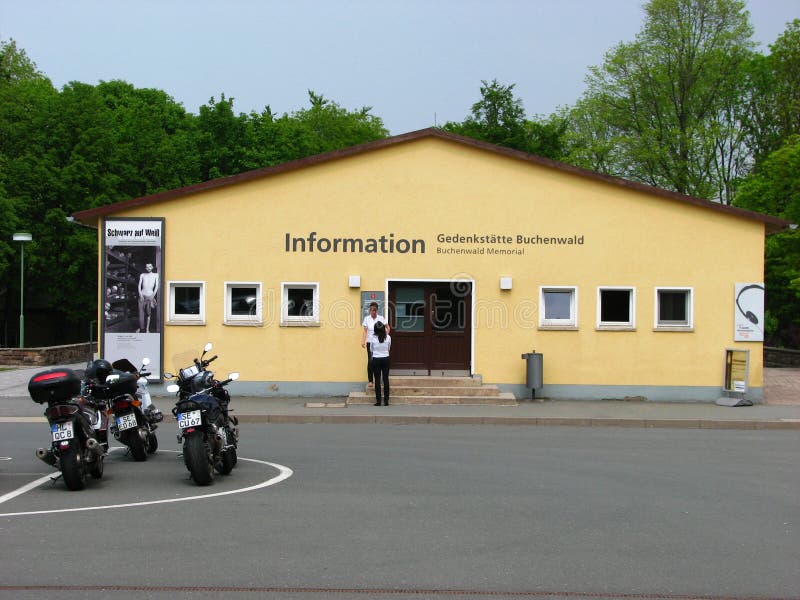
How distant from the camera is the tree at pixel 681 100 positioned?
150 feet

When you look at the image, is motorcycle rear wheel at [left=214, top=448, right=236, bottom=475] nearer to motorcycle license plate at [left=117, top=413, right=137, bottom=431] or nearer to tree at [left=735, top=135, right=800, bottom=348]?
motorcycle license plate at [left=117, top=413, right=137, bottom=431]

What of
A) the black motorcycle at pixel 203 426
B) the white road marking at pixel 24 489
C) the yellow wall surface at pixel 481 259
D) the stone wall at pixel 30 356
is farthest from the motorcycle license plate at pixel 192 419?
the stone wall at pixel 30 356

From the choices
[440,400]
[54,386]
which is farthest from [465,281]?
[54,386]

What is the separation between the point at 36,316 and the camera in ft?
150

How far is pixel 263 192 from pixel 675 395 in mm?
9841

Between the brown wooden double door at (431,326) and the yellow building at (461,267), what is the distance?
273 mm

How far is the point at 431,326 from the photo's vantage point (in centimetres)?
1966

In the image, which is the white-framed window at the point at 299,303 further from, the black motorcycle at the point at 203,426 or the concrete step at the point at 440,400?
the black motorcycle at the point at 203,426

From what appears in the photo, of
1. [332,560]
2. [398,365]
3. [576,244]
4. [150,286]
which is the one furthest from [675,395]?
[332,560]

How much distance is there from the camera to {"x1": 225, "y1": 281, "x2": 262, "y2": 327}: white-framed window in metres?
19.4

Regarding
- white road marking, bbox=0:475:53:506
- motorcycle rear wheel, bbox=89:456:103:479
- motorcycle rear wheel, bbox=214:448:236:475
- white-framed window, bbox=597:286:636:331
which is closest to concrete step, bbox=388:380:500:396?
white-framed window, bbox=597:286:636:331

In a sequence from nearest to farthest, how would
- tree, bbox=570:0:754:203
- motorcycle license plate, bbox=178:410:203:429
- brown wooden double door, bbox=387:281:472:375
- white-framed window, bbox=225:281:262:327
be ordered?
motorcycle license plate, bbox=178:410:203:429, white-framed window, bbox=225:281:262:327, brown wooden double door, bbox=387:281:472:375, tree, bbox=570:0:754:203

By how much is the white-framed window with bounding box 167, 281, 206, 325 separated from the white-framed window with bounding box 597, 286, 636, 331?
28.0 feet

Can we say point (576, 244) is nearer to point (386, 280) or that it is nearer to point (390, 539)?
point (386, 280)
